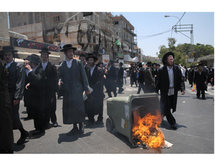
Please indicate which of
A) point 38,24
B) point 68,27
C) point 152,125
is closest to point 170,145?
point 152,125

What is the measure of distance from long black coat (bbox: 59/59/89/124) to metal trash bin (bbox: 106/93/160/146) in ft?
2.30

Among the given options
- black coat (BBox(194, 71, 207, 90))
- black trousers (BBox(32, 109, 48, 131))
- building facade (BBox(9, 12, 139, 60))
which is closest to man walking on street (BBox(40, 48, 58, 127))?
black trousers (BBox(32, 109, 48, 131))

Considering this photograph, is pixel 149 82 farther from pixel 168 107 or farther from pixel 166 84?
pixel 168 107

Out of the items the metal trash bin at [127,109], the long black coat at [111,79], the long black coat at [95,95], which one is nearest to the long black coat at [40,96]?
the long black coat at [95,95]

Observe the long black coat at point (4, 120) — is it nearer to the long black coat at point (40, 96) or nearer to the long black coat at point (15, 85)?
the long black coat at point (15, 85)

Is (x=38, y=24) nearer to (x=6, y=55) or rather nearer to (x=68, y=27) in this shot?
(x=68, y=27)

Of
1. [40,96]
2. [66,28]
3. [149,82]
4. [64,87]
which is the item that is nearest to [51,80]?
[40,96]

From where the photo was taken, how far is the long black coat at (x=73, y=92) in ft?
14.3

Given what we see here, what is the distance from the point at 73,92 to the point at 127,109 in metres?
1.38

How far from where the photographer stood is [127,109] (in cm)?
366

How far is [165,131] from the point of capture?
4.67m

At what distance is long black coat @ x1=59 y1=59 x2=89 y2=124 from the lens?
4359 millimetres

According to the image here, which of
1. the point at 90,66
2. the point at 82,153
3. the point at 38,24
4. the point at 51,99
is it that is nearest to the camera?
the point at 82,153

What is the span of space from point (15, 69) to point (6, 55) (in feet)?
1.26
